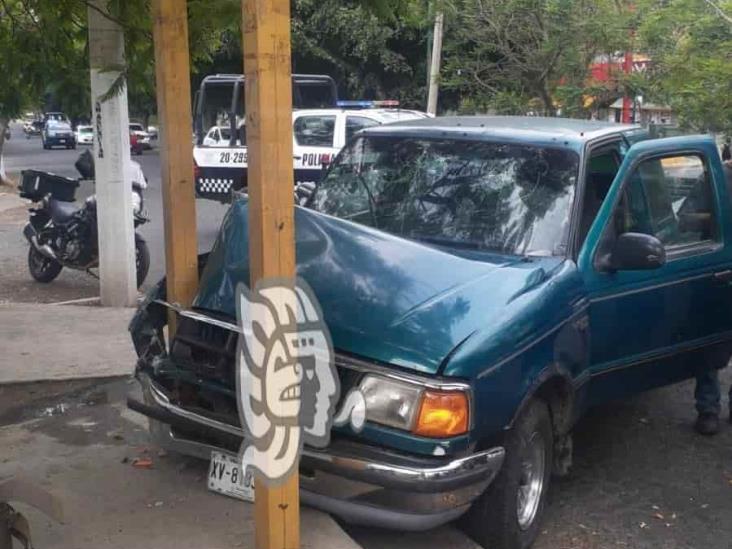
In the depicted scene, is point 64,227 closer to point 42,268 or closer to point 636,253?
point 42,268

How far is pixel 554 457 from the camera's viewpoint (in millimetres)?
4652

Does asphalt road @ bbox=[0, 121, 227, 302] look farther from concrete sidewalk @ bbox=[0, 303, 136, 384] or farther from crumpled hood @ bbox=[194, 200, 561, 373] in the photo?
crumpled hood @ bbox=[194, 200, 561, 373]

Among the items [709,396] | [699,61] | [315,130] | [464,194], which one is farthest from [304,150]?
[464,194]

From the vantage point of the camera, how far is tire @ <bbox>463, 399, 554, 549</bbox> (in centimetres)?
407

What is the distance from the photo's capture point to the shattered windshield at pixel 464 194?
4.82m

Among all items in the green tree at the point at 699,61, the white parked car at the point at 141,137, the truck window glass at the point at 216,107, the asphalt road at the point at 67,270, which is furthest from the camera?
the white parked car at the point at 141,137

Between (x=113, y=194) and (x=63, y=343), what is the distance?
170 cm

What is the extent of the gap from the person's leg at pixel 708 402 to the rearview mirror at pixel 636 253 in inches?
62.3

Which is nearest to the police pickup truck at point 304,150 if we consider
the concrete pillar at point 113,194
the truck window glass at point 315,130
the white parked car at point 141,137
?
the truck window glass at point 315,130

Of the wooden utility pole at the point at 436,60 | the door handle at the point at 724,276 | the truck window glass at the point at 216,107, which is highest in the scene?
the wooden utility pole at the point at 436,60

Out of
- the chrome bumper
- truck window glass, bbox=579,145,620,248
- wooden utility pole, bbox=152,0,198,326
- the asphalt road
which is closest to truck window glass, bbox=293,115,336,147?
the asphalt road

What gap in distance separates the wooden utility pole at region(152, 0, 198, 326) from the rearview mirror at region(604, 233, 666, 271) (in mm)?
2057

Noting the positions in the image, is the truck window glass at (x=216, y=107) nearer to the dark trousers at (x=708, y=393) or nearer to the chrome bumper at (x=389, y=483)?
the dark trousers at (x=708, y=393)

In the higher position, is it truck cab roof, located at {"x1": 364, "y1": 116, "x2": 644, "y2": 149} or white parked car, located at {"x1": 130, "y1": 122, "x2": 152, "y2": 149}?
truck cab roof, located at {"x1": 364, "y1": 116, "x2": 644, "y2": 149}
